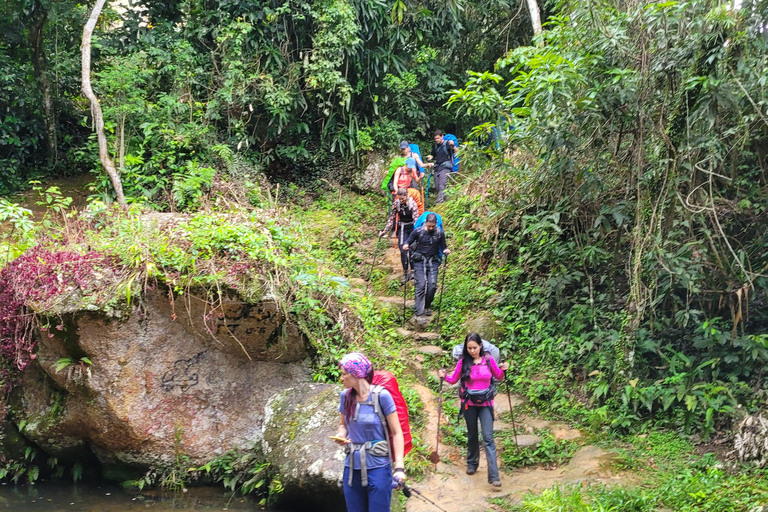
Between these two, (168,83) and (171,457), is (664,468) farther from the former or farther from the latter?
(168,83)

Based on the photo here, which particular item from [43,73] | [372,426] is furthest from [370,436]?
[43,73]

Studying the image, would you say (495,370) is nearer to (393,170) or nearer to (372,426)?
(372,426)

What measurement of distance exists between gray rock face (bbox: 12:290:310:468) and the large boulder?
469mm

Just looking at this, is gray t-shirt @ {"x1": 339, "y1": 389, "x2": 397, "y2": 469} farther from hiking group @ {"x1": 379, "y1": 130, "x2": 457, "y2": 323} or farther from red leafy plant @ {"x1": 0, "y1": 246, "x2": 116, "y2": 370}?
hiking group @ {"x1": 379, "y1": 130, "x2": 457, "y2": 323}

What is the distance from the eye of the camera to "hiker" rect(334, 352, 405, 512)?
4.16 metres

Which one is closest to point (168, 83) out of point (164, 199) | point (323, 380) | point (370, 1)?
point (164, 199)

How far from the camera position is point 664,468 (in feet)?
20.3

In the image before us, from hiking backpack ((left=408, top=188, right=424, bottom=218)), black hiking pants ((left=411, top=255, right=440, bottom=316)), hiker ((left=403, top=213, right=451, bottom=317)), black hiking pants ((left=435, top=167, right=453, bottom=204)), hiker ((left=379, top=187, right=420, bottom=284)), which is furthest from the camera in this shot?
black hiking pants ((left=435, top=167, right=453, bottom=204))

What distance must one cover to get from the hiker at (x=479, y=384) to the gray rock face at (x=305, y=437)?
1443 mm

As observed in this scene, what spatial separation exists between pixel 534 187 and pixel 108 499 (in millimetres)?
7310

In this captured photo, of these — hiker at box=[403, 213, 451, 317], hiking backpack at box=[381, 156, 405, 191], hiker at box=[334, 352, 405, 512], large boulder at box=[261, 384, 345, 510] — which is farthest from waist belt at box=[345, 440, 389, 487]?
hiking backpack at box=[381, 156, 405, 191]

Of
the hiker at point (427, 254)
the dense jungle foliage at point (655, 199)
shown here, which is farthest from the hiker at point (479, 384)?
the hiker at point (427, 254)

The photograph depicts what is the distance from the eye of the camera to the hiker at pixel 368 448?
4.16 meters

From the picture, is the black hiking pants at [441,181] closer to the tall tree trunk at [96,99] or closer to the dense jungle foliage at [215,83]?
the dense jungle foliage at [215,83]
